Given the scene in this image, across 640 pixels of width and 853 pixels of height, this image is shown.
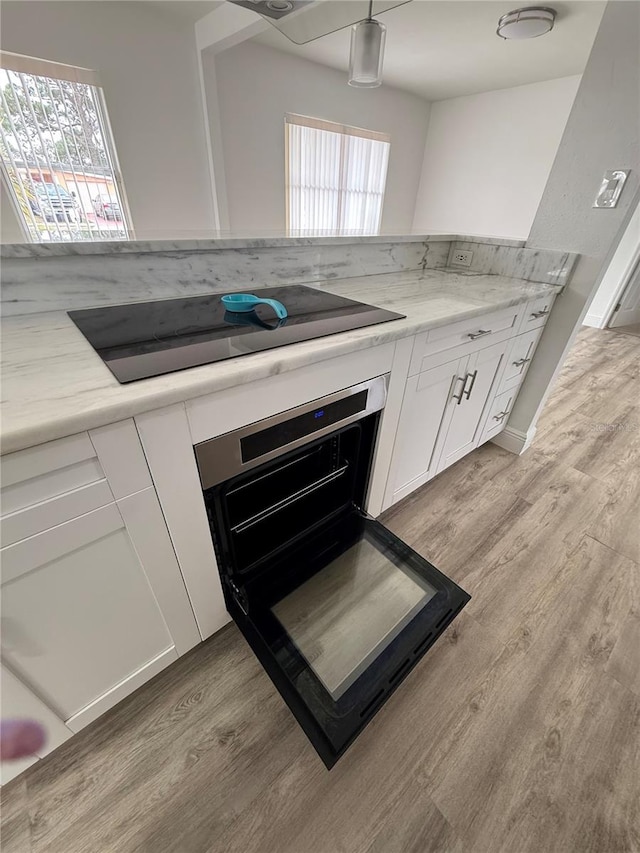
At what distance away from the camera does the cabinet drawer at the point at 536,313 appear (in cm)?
150

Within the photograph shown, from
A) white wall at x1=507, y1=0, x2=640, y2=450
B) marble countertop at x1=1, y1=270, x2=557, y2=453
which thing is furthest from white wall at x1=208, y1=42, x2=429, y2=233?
marble countertop at x1=1, y1=270, x2=557, y2=453

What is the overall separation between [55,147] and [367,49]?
309 centimetres

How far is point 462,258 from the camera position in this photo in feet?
5.91

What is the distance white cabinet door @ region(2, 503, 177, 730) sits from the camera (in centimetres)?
59

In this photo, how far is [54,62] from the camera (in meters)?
2.69

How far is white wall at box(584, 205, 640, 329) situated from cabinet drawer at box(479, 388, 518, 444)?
8.82 feet

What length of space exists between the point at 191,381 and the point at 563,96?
5883mm

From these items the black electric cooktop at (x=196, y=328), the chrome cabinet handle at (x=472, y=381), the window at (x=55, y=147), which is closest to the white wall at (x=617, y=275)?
the chrome cabinet handle at (x=472, y=381)

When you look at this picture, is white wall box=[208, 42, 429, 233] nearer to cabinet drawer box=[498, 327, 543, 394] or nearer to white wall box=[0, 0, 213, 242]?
white wall box=[0, 0, 213, 242]

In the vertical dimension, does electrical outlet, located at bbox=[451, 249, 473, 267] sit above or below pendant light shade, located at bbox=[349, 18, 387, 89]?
below

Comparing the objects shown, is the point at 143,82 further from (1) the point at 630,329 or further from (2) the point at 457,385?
(1) the point at 630,329

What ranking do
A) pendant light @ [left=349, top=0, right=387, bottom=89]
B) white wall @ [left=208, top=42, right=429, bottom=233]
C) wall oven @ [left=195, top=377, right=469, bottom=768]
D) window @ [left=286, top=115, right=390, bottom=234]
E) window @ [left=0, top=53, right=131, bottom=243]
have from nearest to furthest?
wall oven @ [left=195, top=377, right=469, bottom=768], pendant light @ [left=349, top=0, right=387, bottom=89], window @ [left=0, top=53, right=131, bottom=243], white wall @ [left=208, top=42, right=429, bottom=233], window @ [left=286, top=115, right=390, bottom=234]

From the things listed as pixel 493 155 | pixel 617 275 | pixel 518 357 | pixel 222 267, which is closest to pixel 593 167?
pixel 518 357

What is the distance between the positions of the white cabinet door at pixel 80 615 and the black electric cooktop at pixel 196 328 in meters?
0.29
